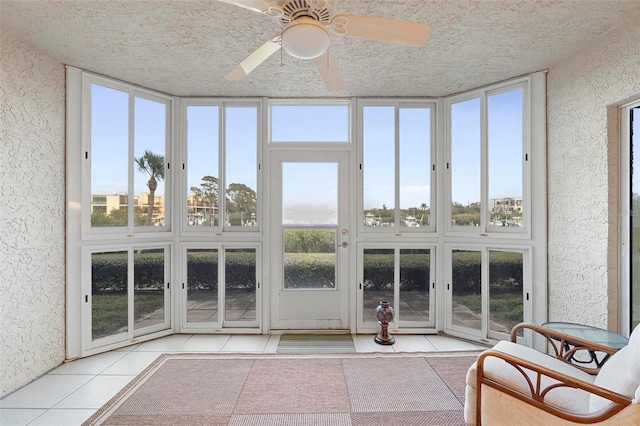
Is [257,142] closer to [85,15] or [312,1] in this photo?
[85,15]

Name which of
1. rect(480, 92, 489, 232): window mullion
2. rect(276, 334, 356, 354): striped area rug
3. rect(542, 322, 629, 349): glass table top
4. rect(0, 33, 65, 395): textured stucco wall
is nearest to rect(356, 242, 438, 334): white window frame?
rect(276, 334, 356, 354): striped area rug

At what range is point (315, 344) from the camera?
134 inches

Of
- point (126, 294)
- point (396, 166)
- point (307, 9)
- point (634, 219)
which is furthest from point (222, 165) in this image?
point (634, 219)

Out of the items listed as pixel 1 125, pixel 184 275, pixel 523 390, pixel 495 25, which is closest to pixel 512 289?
pixel 523 390

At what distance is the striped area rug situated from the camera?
10.6 ft

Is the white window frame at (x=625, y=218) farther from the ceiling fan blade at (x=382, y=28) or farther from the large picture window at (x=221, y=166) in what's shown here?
the large picture window at (x=221, y=166)

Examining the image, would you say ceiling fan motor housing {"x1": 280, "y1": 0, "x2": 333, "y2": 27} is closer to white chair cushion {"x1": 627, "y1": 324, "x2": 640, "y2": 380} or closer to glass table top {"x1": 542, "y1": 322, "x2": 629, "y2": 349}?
white chair cushion {"x1": 627, "y1": 324, "x2": 640, "y2": 380}

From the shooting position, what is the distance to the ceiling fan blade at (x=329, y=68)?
1.93 m

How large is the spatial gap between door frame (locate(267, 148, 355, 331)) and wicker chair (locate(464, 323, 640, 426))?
6.33 feet

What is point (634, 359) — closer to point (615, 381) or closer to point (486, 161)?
point (615, 381)

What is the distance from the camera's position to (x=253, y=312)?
12.4 feet

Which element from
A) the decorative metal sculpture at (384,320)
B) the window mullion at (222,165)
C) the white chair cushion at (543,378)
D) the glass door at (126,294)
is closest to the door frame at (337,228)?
the decorative metal sculpture at (384,320)

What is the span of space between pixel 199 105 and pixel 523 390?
3775 mm

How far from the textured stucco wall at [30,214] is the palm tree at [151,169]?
0.69 meters
